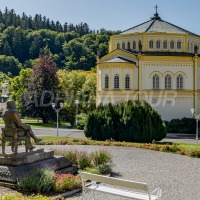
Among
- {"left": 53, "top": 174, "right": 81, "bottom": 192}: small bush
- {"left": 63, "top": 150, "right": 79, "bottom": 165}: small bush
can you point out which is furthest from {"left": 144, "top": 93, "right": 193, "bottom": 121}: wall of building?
{"left": 53, "top": 174, "right": 81, "bottom": 192}: small bush

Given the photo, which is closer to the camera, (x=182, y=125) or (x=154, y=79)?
(x=182, y=125)

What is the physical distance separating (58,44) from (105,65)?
120 m

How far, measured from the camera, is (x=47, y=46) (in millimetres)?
151625

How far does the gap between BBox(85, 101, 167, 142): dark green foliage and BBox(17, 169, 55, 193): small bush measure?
17.8 m

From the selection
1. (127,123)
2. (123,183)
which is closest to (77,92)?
(127,123)

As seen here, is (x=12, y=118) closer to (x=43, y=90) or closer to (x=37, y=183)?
(x=37, y=183)

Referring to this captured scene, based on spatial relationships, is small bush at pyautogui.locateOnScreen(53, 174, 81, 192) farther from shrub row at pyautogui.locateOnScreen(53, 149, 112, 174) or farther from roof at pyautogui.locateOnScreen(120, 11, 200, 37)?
roof at pyautogui.locateOnScreen(120, 11, 200, 37)

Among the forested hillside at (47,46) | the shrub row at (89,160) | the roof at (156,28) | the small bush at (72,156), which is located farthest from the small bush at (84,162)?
the forested hillside at (47,46)

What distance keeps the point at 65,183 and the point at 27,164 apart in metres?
1.93

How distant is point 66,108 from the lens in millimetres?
53250

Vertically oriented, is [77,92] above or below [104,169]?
above

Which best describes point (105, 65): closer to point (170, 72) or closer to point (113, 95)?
point (113, 95)

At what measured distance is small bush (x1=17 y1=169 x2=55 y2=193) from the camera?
11352 mm

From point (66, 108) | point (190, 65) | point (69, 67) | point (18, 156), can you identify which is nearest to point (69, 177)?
point (18, 156)
